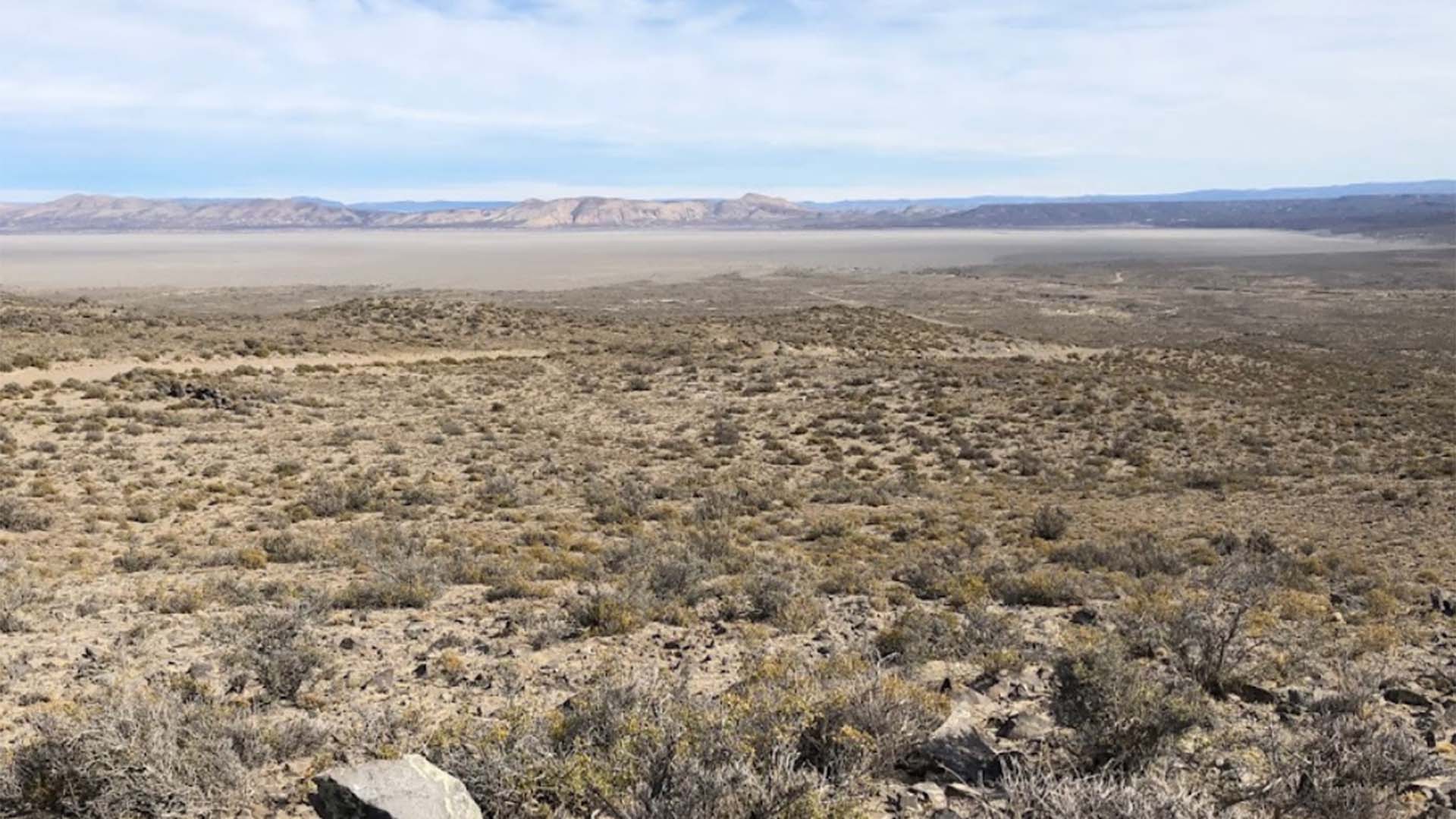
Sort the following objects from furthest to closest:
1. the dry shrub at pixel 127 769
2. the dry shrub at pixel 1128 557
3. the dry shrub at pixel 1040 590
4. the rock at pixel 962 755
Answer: the dry shrub at pixel 1128 557 < the dry shrub at pixel 1040 590 < the rock at pixel 962 755 < the dry shrub at pixel 127 769

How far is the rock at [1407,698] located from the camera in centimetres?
666

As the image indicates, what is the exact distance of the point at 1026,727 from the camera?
5.84 m

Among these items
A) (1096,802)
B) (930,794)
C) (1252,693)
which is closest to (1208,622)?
(1252,693)

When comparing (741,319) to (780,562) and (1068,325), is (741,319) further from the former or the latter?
(780,562)

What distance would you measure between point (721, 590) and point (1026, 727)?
4.24 m

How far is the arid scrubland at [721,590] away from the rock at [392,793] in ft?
1.03

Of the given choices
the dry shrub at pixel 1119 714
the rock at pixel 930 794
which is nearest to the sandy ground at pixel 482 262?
the dry shrub at pixel 1119 714

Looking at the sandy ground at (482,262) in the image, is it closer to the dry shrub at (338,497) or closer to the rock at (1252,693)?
the dry shrub at (338,497)

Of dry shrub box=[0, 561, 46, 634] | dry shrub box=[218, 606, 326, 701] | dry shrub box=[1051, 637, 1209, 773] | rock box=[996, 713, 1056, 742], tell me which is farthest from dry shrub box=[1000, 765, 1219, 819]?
dry shrub box=[0, 561, 46, 634]

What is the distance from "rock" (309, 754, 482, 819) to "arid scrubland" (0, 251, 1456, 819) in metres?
0.31

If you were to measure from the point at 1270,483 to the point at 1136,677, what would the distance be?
14.2m

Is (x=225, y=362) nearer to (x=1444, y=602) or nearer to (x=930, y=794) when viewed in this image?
(x=930, y=794)

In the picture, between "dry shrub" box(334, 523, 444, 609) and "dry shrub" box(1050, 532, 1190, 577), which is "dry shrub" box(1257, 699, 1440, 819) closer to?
"dry shrub" box(1050, 532, 1190, 577)

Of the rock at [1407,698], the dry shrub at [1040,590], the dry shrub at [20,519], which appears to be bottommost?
the dry shrub at [1040,590]
